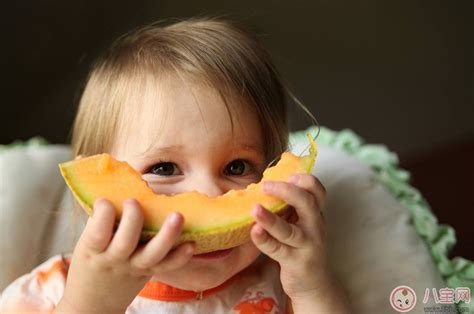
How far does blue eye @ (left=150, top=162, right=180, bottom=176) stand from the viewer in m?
0.76

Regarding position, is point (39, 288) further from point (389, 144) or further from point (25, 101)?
point (389, 144)

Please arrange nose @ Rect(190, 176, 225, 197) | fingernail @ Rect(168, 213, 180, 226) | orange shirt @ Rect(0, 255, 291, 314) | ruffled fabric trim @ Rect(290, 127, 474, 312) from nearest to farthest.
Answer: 1. fingernail @ Rect(168, 213, 180, 226)
2. nose @ Rect(190, 176, 225, 197)
3. orange shirt @ Rect(0, 255, 291, 314)
4. ruffled fabric trim @ Rect(290, 127, 474, 312)

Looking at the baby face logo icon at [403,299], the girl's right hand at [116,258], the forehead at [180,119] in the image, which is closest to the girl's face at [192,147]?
the forehead at [180,119]

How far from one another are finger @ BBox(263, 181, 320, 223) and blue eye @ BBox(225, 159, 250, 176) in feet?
0.48

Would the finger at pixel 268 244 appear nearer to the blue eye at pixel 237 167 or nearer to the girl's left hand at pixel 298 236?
the girl's left hand at pixel 298 236

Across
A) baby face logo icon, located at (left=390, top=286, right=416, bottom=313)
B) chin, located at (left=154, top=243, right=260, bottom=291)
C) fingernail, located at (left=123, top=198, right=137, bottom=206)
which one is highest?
fingernail, located at (left=123, top=198, right=137, bottom=206)

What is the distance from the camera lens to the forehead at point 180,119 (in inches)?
29.2

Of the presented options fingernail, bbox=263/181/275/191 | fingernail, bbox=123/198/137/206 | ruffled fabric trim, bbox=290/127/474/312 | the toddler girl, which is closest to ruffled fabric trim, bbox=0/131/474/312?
ruffled fabric trim, bbox=290/127/474/312

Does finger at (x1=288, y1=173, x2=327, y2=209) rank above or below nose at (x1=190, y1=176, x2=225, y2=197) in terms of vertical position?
above

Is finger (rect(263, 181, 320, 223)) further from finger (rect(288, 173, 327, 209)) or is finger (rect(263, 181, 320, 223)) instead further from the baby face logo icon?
the baby face logo icon

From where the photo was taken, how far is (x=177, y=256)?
60 cm

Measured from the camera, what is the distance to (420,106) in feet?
6.17

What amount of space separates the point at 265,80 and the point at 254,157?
0.36ft

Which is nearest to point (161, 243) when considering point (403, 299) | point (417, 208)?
point (403, 299)
